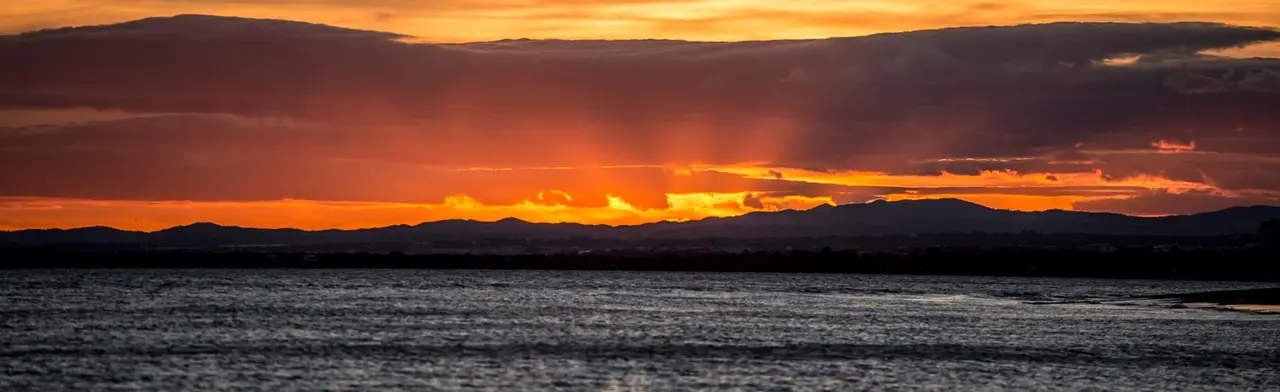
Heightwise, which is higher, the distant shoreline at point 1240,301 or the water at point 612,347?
the distant shoreline at point 1240,301

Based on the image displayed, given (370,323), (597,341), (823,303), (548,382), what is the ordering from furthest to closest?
(823,303) → (370,323) → (597,341) → (548,382)

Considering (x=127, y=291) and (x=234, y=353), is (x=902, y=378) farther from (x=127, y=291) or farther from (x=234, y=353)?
(x=127, y=291)

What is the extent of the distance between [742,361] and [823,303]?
83.8 metres

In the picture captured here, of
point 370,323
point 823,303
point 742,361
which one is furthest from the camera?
point 823,303

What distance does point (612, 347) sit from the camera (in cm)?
7981

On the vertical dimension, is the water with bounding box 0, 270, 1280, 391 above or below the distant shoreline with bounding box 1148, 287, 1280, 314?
below

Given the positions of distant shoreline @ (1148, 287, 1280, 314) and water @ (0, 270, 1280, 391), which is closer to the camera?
water @ (0, 270, 1280, 391)

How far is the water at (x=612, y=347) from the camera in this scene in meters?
62.3

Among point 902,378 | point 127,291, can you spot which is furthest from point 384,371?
point 127,291

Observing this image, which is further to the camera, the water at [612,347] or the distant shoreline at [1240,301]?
the distant shoreline at [1240,301]

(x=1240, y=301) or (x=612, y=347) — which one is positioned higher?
(x=1240, y=301)

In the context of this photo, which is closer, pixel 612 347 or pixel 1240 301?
pixel 612 347

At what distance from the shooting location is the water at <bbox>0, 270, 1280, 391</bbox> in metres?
62.3

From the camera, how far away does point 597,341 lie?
277 feet
